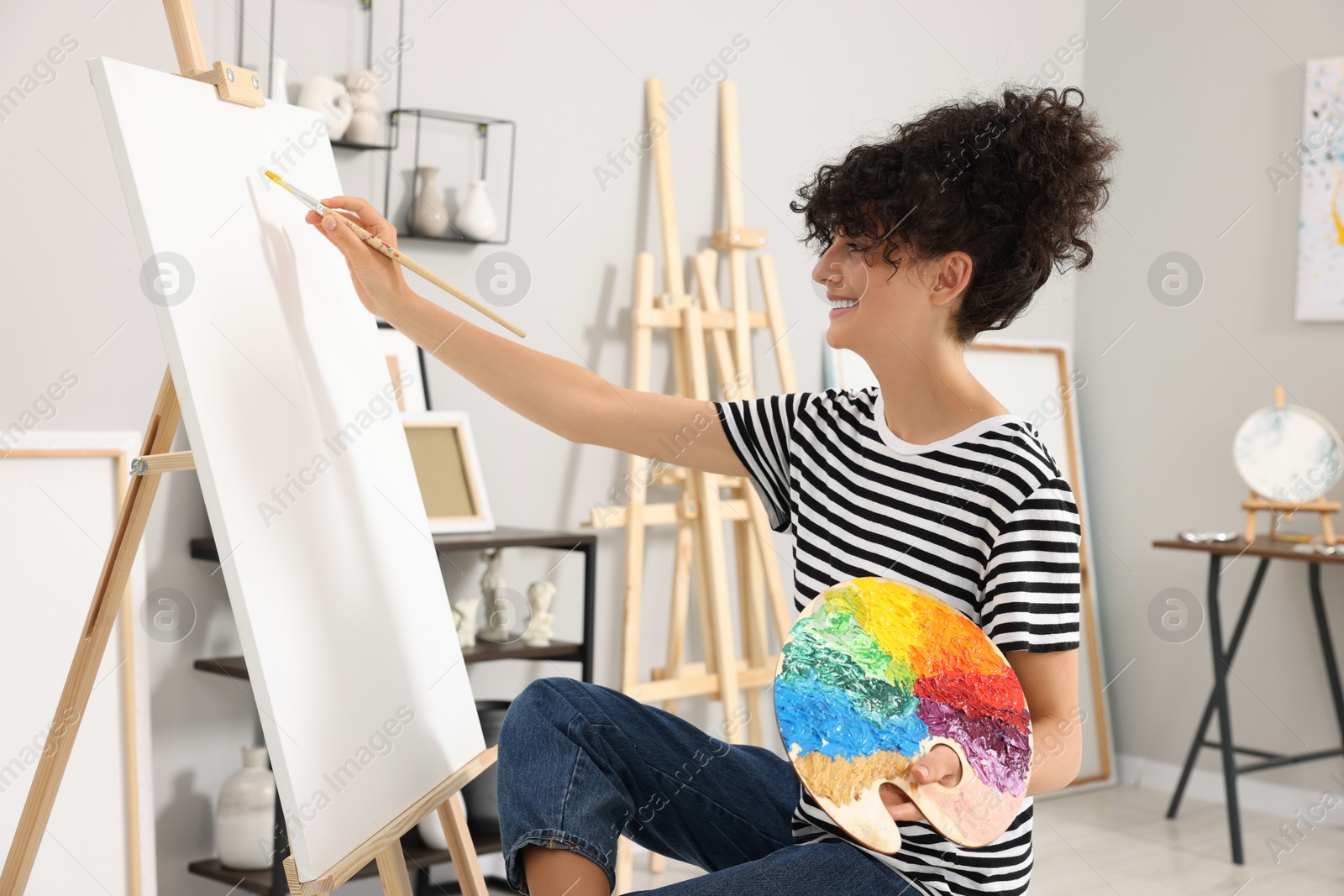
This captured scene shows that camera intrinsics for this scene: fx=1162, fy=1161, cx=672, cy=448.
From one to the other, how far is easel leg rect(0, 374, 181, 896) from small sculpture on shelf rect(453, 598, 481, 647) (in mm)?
1071

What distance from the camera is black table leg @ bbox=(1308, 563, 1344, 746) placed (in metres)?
3.11

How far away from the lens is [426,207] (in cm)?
252

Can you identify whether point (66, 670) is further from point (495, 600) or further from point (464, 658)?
point (495, 600)

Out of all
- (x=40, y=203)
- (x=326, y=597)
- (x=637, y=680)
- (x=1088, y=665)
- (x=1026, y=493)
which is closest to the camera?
(x=1026, y=493)

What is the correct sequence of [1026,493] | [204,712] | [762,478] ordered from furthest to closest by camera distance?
[204,712] < [762,478] < [1026,493]

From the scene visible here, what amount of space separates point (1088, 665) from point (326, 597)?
3.06 metres

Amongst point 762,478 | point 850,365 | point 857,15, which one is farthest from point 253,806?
point 857,15

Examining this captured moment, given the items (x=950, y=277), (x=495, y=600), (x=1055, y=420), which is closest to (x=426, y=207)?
(x=495, y=600)

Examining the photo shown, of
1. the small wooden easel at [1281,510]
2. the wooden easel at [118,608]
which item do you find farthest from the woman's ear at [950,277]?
the small wooden easel at [1281,510]

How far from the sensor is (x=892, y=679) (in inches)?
40.7

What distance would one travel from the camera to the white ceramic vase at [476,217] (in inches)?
101

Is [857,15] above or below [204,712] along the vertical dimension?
above

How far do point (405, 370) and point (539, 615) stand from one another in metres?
0.61

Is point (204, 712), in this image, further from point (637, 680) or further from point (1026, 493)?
point (1026, 493)
